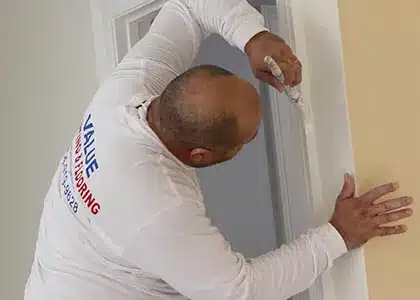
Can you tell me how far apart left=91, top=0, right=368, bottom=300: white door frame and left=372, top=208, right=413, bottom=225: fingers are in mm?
79

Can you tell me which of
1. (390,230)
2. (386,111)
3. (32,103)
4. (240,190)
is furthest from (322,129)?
(32,103)

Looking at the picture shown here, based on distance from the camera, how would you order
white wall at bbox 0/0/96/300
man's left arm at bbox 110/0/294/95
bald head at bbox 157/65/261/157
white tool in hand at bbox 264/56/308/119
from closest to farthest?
1. bald head at bbox 157/65/261/157
2. white tool in hand at bbox 264/56/308/119
3. man's left arm at bbox 110/0/294/95
4. white wall at bbox 0/0/96/300

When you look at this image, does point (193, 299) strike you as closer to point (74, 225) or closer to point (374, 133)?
point (74, 225)

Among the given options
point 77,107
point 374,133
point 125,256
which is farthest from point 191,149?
point 77,107

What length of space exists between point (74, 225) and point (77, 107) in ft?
2.67

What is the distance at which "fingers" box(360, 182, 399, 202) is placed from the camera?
1.32m

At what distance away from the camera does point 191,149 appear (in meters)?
1.26

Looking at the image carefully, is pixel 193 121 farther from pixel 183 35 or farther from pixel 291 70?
pixel 183 35

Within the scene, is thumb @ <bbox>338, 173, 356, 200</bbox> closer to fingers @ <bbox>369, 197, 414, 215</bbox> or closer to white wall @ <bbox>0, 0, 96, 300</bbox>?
fingers @ <bbox>369, 197, 414, 215</bbox>

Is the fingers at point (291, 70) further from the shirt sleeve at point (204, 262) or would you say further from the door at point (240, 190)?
the door at point (240, 190)

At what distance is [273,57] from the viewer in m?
1.32

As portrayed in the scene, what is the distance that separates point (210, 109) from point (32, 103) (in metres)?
1.06

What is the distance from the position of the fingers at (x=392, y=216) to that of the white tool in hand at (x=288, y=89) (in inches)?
10.5

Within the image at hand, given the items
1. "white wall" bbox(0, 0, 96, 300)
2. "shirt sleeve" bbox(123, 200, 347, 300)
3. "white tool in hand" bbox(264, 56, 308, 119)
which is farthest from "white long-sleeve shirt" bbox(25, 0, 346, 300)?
"white wall" bbox(0, 0, 96, 300)
